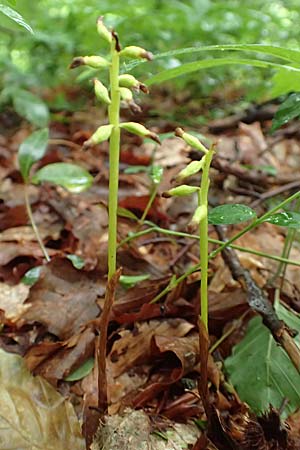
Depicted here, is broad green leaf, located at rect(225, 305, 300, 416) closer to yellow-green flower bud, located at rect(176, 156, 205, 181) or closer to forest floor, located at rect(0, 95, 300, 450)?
forest floor, located at rect(0, 95, 300, 450)

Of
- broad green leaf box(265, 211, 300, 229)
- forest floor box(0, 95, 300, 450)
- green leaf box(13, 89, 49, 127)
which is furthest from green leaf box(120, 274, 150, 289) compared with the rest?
green leaf box(13, 89, 49, 127)

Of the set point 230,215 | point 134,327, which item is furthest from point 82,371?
point 230,215

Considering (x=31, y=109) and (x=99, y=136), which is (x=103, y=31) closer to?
(x=99, y=136)

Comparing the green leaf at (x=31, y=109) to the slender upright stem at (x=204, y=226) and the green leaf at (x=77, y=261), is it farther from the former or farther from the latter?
the slender upright stem at (x=204, y=226)

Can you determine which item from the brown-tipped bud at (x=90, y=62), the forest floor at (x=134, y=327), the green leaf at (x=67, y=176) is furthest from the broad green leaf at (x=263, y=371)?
the green leaf at (x=67, y=176)

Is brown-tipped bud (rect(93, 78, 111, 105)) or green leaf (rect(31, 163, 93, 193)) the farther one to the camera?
green leaf (rect(31, 163, 93, 193))

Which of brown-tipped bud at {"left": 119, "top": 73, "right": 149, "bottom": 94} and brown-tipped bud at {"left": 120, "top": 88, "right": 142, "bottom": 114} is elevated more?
brown-tipped bud at {"left": 119, "top": 73, "right": 149, "bottom": 94}

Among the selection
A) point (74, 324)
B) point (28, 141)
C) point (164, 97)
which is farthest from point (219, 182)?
point (164, 97)
